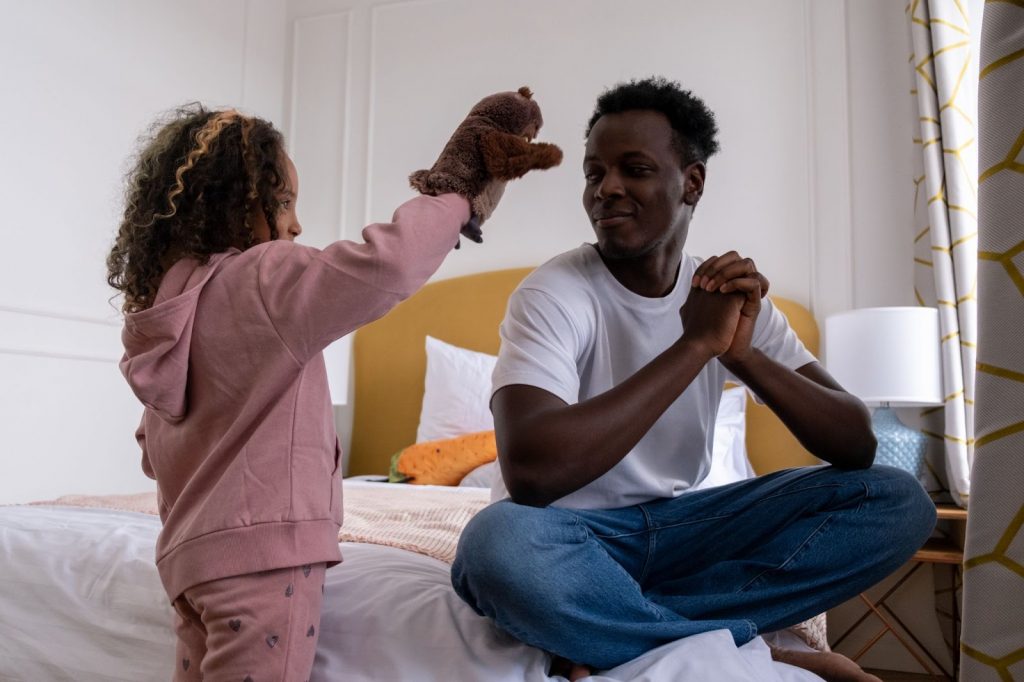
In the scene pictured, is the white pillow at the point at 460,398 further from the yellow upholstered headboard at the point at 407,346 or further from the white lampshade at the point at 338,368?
the white lampshade at the point at 338,368

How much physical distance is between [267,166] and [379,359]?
2484mm

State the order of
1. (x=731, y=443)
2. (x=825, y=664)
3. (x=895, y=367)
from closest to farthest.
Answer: (x=825, y=664)
(x=895, y=367)
(x=731, y=443)

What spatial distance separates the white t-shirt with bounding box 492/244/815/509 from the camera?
141 cm

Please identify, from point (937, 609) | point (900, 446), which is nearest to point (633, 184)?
point (900, 446)

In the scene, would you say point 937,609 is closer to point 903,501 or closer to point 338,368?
point 903,501

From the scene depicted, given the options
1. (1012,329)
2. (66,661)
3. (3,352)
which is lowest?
(66,661)

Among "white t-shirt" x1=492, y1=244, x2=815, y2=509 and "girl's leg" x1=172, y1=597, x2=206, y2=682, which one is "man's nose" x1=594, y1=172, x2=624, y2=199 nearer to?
"white t-shirt" x1=492, y1=244, x2=815, y2=509

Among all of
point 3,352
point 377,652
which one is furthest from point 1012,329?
point 3,352

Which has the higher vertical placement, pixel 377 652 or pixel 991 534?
pixel 991 534

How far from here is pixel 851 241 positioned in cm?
319

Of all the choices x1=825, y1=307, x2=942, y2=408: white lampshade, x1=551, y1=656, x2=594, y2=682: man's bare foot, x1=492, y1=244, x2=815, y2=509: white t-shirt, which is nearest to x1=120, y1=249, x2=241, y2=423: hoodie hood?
x1=492, y1=244, x2=815, y2=509: white t-shirt

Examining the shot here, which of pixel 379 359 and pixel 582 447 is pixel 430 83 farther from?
pixel 582 447

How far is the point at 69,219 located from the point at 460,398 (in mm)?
1504

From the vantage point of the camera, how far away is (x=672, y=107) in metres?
1.70
